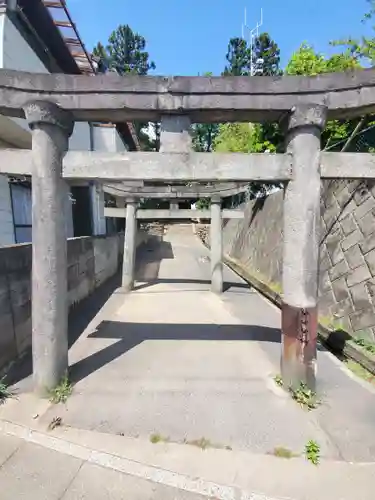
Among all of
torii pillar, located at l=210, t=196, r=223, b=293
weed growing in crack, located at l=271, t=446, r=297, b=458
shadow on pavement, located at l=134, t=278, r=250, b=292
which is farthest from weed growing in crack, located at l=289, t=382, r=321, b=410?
shadow on pavement, located at l=134, t=278, r=250, b=292

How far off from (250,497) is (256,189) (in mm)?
18698

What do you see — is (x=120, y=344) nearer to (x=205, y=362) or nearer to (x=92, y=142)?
(x=205, y=362)

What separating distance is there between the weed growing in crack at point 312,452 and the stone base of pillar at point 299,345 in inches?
36.0

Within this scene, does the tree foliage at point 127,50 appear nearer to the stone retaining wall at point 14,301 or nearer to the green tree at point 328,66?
the green tree at point 328,66

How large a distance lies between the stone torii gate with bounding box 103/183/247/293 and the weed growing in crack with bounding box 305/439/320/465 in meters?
7.31

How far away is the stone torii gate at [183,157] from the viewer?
11.8ft

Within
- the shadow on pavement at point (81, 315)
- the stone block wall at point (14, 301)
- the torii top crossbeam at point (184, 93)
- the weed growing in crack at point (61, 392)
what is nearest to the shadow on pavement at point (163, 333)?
the shadow on pavement at point (81, 315)

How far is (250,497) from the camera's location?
8.27 ft

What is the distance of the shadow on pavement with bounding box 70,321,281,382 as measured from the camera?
5516 millimetres

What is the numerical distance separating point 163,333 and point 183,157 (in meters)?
3.87

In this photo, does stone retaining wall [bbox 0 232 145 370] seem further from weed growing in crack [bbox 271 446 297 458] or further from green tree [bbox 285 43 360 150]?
green tree [bbox 285 43 360 150]

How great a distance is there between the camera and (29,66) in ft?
24.3

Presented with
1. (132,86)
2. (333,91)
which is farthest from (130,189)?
(333,91)

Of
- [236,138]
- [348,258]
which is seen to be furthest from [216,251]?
[236,138]
